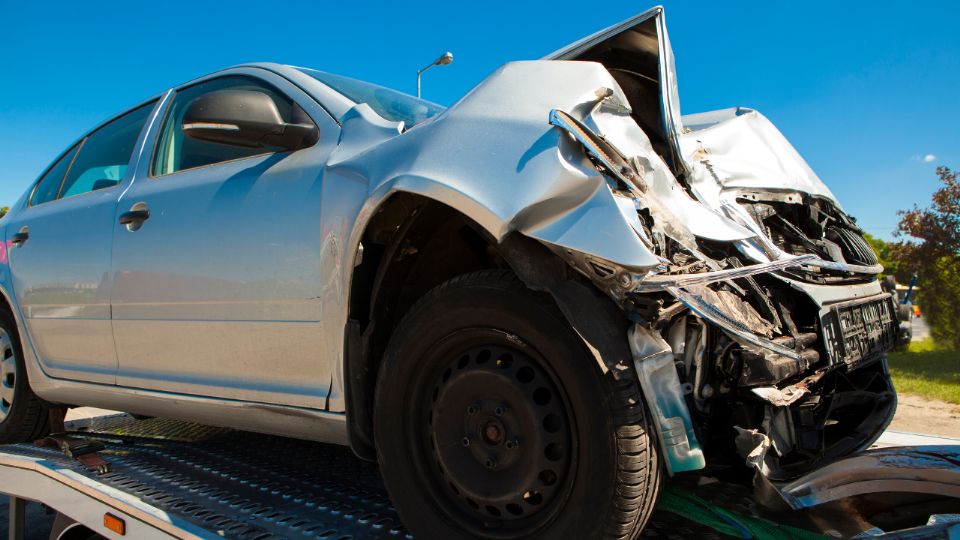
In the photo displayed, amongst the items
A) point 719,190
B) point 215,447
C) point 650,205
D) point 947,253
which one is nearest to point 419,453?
point 650,205

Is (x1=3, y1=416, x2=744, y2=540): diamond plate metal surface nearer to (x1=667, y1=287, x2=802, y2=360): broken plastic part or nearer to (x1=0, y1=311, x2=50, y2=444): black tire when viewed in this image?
(x1=0, y1=311, x2=50, y2=444): black tire

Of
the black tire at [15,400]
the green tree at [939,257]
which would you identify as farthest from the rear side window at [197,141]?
the green tree at [939,257]

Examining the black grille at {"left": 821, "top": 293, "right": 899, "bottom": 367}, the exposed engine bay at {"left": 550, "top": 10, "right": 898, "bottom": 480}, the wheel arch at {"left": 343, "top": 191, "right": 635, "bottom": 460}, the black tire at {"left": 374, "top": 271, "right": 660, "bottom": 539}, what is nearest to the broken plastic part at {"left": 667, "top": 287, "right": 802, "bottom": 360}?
the exposed engine bay at {"left": 550, "top": 10, "right": 898, "bottom": 480}

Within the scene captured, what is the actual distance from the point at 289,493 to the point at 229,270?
0.86m

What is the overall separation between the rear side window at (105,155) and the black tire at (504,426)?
82.7 inches

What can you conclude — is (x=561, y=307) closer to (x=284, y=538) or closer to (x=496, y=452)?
(x=496, y=452)

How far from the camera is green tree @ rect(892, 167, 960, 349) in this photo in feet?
39.0

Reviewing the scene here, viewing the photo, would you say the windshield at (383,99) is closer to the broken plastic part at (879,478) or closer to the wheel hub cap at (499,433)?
the wheel hub cap at (499,433)

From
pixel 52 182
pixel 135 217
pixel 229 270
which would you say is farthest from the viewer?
pixel 52 182

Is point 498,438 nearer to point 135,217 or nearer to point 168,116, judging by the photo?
point 135,217

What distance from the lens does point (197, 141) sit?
272cm

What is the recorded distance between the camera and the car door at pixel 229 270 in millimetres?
2072

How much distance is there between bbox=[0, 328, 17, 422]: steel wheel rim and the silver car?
1247 millimetres

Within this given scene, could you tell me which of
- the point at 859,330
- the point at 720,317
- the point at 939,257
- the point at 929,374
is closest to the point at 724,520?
the point at 720,317
